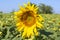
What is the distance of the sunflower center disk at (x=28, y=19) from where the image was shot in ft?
8.42

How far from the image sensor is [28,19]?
2.58 m

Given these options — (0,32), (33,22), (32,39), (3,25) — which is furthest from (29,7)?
(3,25)

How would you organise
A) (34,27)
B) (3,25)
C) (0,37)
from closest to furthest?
(34,27)
(0,37)
(3,25)

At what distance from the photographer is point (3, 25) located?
3.41 metres

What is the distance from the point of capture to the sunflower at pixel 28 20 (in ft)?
8.32

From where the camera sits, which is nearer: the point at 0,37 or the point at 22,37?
the point at 22,37

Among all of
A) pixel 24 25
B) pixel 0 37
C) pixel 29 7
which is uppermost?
pixel 29 7

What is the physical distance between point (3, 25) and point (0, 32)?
1.20 feet

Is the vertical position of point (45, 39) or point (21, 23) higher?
point (21, 23)

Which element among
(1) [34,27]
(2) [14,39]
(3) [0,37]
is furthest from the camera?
(3) [0,37]

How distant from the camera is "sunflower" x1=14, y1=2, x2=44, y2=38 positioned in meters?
2.54

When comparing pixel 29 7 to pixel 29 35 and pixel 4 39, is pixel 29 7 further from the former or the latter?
pixel 4 39

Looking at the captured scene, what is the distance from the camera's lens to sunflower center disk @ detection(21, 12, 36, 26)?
2.57 meters

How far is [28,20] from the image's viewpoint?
258 cm
